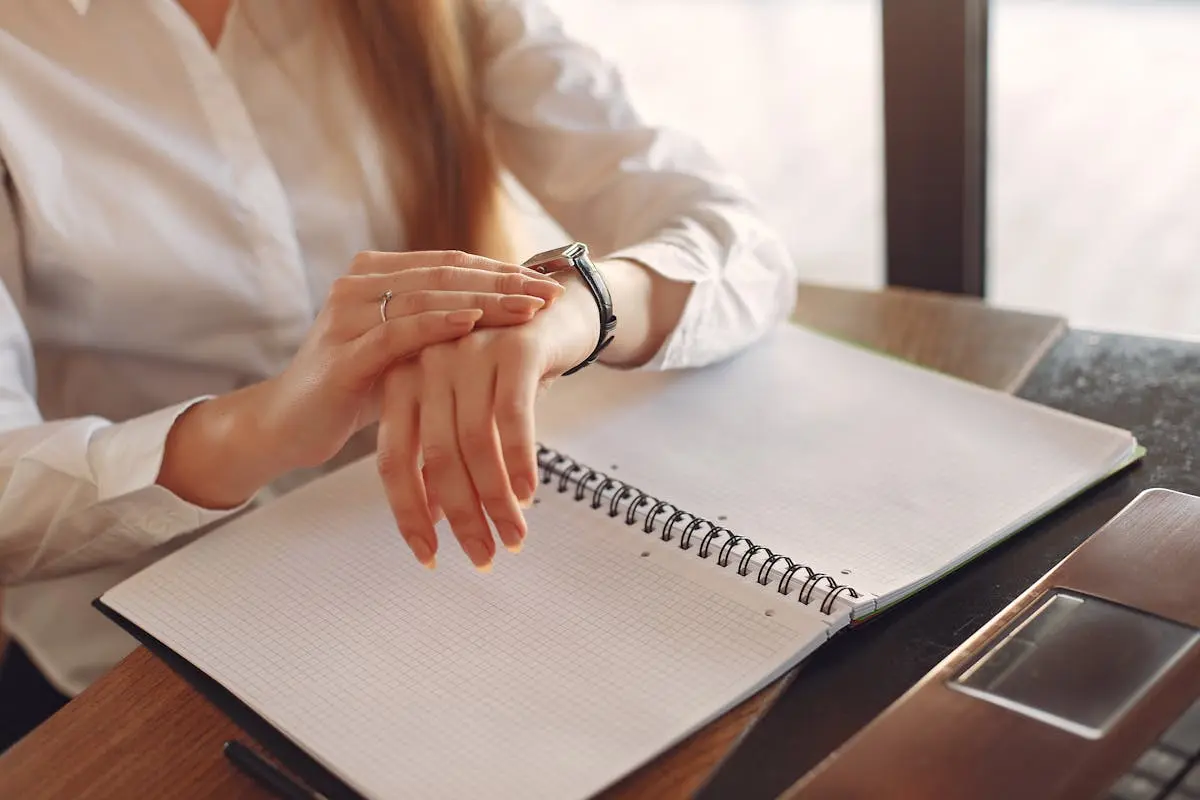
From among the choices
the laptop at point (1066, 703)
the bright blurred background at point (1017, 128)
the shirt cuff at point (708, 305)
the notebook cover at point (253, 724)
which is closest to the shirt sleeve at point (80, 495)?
the notebook cover at point (253, 724)

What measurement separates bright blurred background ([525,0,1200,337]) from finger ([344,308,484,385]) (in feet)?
4.75

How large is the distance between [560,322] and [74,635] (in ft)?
1.65

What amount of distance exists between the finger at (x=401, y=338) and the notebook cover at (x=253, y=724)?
0.18 metres

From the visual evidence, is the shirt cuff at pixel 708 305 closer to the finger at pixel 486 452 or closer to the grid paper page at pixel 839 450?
the grid paper page at pixel 839 450

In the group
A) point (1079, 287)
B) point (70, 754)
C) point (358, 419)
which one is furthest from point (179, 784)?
point (1079, 287)

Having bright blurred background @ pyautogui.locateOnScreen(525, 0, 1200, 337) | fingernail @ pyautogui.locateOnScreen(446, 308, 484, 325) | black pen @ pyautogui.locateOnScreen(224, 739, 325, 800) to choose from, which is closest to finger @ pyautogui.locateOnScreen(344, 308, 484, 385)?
fingernail @ pyautogui.locateOnScreen(446, 308, 484, 325)

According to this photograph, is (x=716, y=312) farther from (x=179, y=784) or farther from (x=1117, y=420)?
(x=179, y=784)

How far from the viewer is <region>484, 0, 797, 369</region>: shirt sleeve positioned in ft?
2.91

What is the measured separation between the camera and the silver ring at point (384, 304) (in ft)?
2.28

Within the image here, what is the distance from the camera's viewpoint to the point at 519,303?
26.6 inches

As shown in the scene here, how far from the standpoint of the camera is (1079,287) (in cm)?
225

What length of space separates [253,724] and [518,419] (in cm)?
20

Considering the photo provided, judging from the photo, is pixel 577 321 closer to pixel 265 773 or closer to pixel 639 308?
pixel 639 308

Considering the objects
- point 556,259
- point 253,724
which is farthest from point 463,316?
point 253,724
